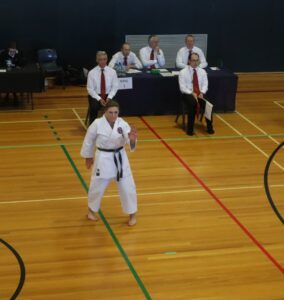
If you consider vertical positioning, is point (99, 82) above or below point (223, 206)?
above

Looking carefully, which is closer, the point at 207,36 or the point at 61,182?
the point at 61,182

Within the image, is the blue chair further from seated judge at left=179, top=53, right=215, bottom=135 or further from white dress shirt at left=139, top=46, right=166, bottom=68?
seated judge at left=179, top=53, right=215, bottom=135

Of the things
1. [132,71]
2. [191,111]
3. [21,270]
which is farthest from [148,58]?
[21,270]

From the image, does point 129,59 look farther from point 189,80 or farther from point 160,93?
point 189,80

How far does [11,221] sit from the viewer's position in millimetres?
9469

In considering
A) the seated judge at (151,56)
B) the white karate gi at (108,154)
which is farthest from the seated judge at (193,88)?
the white karate gi at (108,154)

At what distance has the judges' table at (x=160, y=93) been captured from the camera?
1459 cm

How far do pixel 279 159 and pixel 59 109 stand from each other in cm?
571

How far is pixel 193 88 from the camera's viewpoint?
14.0 meters

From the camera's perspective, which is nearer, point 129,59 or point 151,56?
point 129,59

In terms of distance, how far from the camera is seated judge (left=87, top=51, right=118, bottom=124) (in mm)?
13445

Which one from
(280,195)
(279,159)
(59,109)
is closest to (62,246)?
(280,195)

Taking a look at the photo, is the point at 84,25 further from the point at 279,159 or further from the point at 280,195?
the point at 280,195

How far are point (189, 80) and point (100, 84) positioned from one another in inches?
74.7
